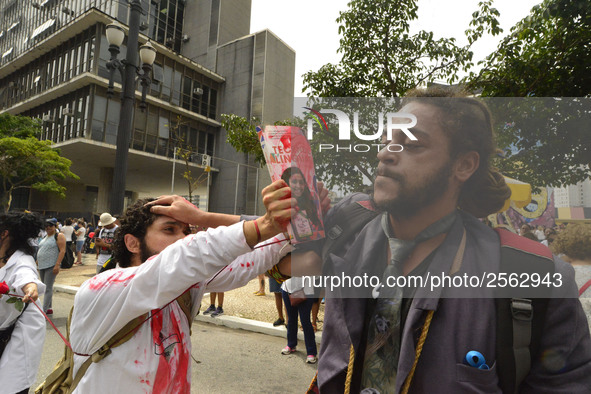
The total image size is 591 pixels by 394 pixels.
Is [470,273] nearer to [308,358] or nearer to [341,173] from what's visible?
[341,173]

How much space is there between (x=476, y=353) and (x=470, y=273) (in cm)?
23

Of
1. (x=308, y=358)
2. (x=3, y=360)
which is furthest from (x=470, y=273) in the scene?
(x=308, y=358)

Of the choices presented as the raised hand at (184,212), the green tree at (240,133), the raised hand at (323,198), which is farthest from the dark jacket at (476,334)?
the green tree at (240,133)

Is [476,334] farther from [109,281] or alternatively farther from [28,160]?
[28,160]

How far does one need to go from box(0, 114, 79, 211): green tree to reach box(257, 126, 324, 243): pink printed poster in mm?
18667

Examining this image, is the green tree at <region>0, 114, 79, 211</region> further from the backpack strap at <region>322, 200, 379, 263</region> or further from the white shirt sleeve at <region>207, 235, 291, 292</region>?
the backpack strap at <region>322, 200, 379, 263</region>

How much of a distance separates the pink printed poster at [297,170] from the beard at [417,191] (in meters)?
0.24

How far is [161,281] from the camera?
4.57 ft

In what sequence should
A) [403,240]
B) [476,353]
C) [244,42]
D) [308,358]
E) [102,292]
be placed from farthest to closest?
[244,42]
[308,358]
[102,292]
[403,240]
[476,353]

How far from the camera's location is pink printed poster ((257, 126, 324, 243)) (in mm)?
1105

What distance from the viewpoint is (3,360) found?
2752mm

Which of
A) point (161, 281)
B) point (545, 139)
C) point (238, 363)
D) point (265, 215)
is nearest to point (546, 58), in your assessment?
point (545, 139)

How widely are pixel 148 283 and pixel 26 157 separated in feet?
68.0

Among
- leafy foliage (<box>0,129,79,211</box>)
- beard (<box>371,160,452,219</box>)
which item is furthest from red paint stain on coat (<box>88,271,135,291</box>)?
leafy foliage (<box>0,129,79,211</box>)
